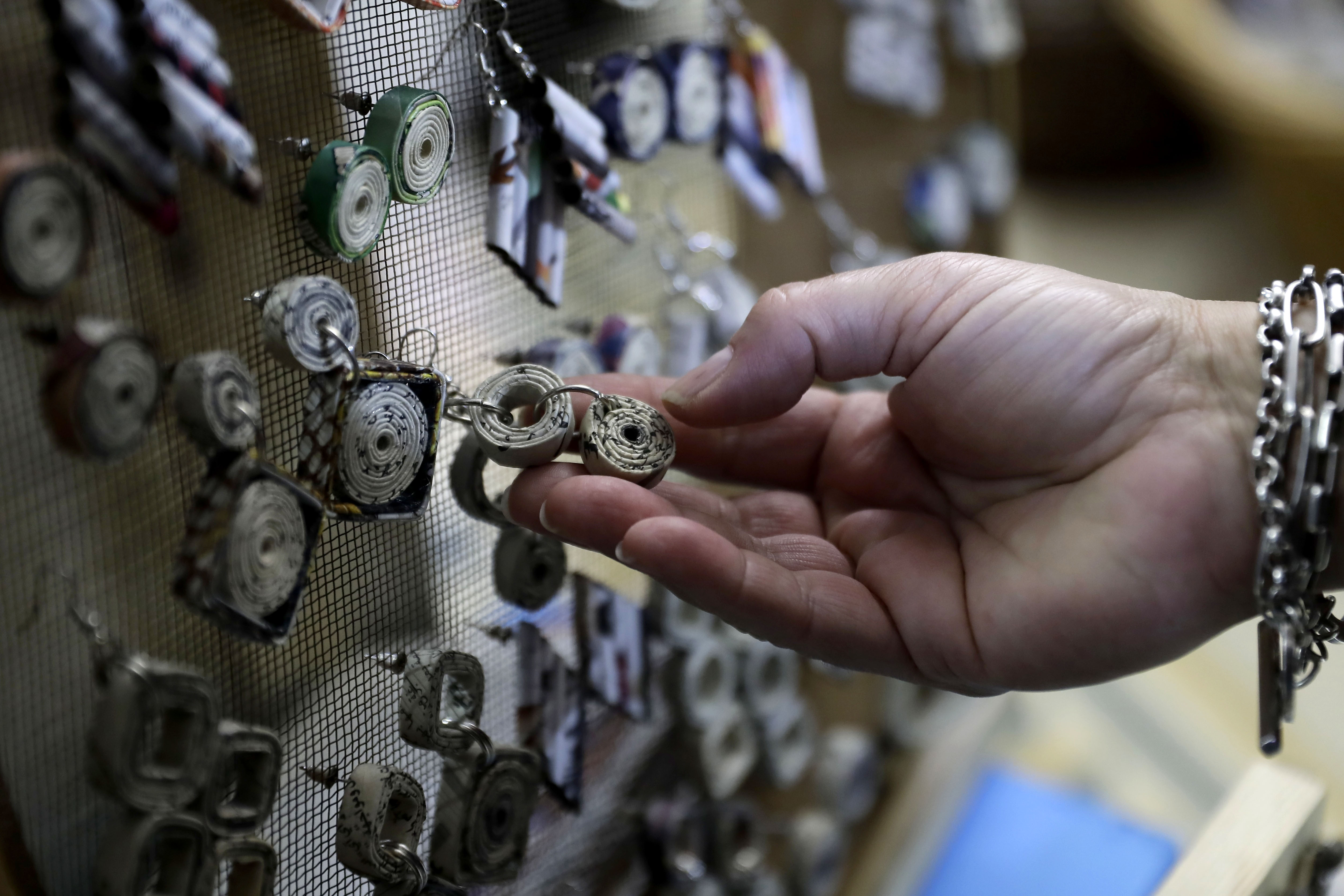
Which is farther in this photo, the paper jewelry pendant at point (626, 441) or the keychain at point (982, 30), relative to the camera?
the keychain at point (982, 30)

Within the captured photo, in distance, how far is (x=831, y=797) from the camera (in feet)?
3.64

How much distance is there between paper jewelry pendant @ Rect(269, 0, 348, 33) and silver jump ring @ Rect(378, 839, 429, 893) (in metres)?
0.42

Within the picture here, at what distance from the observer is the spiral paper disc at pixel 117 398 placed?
440 millimetres

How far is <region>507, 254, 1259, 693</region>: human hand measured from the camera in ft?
1.89

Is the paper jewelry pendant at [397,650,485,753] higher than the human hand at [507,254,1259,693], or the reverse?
the human hand at [507,254,1259,693]

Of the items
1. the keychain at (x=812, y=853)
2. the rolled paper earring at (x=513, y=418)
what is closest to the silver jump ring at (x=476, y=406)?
the rolled paper earring at (x=513, y=418)

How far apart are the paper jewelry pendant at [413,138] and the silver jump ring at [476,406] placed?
109 millimetres

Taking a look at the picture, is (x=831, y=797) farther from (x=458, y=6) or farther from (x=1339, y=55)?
(x=1339, y=55)

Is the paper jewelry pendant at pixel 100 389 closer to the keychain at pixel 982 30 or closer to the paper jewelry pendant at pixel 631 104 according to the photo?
the paper jewelry pendant at pixel 631 104

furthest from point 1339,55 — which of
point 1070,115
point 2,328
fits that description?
point 2,328

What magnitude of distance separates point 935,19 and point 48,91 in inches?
40.5

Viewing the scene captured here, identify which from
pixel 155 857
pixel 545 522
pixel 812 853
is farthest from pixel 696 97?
pixel 812 853

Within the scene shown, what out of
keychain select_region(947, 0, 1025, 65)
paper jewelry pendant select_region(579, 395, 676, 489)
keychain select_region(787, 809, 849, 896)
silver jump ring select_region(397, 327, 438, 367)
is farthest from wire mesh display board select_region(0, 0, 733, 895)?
keychain select_region(947, 0, 1025, 65)

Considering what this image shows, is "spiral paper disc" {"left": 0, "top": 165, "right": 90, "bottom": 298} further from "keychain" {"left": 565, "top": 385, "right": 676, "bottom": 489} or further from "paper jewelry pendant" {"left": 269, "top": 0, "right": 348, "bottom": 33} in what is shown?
"keychain" {"left": 565, "top": 385, "right": 676, "bottom": 489}
